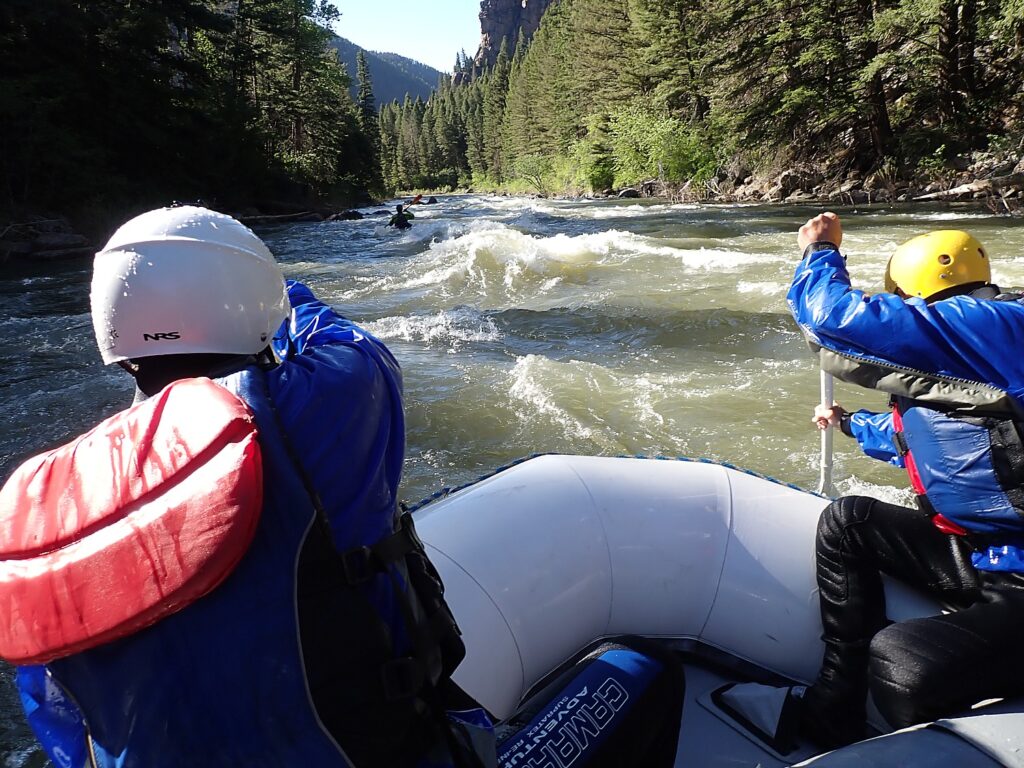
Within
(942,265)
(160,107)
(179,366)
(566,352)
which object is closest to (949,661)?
→ (942,265)

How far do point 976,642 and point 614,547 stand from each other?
1.00 meters

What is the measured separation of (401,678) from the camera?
947 millimetres

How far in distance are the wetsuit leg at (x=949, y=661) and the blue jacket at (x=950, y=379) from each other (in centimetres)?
16

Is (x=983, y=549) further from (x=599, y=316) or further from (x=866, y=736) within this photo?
(x=599, y=316)

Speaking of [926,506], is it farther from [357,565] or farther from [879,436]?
[357,565]

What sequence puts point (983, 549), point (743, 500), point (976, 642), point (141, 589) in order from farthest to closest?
point (743, 500) → point (983, 549) → point (976, 642) → point (141, 589)

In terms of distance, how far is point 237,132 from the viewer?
27.4 meters

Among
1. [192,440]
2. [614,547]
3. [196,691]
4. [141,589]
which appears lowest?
[614,547]

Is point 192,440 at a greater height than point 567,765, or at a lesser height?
greater

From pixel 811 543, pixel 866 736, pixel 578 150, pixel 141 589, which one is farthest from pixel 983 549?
pixel 578 150

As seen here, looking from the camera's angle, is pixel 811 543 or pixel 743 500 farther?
pixel 743 500

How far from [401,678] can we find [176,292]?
67cm

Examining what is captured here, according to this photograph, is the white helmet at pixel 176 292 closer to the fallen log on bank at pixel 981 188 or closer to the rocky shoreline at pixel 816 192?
the rocky shoreline at pixel 816 192

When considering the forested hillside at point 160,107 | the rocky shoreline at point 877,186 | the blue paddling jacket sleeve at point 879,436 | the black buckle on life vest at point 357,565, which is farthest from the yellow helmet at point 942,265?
the forested hillside at point 160,107
